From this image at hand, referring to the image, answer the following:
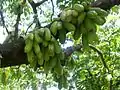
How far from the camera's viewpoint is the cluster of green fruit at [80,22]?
191 centimetres

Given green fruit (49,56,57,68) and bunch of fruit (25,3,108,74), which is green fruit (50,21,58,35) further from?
green fruit (49,56,57,68)

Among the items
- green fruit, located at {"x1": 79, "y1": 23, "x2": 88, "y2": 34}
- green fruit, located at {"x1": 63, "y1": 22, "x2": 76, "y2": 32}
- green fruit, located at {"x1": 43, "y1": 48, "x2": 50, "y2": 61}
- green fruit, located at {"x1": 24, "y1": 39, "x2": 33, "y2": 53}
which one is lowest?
green fruit, located at {"x1": 43, "y1": 48, "x2": 50, "y2": 61}

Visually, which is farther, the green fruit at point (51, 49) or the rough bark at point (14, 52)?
the rough bark at point (14, 52)

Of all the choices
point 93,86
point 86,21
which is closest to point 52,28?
point 86,21

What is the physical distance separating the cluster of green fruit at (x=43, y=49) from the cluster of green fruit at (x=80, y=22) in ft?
0.22

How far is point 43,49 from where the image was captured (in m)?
1.91

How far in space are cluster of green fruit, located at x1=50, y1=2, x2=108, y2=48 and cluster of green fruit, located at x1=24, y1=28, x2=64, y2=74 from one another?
67 mm

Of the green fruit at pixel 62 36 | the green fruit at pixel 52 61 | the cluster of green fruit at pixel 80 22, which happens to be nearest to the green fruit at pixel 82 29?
the cluster of green fruit at pixel 80 22

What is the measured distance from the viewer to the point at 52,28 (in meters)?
1.93

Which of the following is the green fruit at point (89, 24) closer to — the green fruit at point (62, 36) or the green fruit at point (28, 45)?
the green fruit at point (62, 36)

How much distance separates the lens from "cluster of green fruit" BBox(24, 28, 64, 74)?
1865 mm

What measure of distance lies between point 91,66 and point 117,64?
0.43 meters

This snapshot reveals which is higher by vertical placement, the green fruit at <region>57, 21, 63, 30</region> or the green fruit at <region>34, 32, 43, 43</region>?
the green fruit at <region>57, 21, 63, 30</region>

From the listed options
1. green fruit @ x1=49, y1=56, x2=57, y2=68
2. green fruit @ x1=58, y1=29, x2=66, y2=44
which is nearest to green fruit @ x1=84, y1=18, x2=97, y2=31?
green fruit @ x1=58, y1=29, x2=66, y2=44
